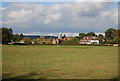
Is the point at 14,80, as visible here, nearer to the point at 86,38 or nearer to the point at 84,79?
the point at 84,79

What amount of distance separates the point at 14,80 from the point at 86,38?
10593 centimetres

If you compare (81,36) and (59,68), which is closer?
(59,68)

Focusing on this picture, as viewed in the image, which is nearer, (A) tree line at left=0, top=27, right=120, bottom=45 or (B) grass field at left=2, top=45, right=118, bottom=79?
(B) grass field at left=2, top=45, right=118, bottom=79

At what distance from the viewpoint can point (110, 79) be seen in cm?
784

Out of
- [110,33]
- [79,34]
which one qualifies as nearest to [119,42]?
[110,33]

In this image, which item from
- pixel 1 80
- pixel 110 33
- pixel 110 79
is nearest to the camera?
pixel 1 80

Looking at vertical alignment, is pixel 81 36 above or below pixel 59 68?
above

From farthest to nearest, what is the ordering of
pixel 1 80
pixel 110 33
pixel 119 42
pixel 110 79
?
1. pixel 110 33
2. pixel 119 42
3. pixel 110 79
4. pixel 1 80

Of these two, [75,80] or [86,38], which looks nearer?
[75,80]

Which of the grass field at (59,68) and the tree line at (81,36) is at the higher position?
the tree line at (81,36)

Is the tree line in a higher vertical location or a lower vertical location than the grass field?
higher

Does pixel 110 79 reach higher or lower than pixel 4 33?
lower

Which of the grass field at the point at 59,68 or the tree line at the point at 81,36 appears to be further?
the tree line at the point at 81,36

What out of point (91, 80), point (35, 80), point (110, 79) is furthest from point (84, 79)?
point (35, 80)
